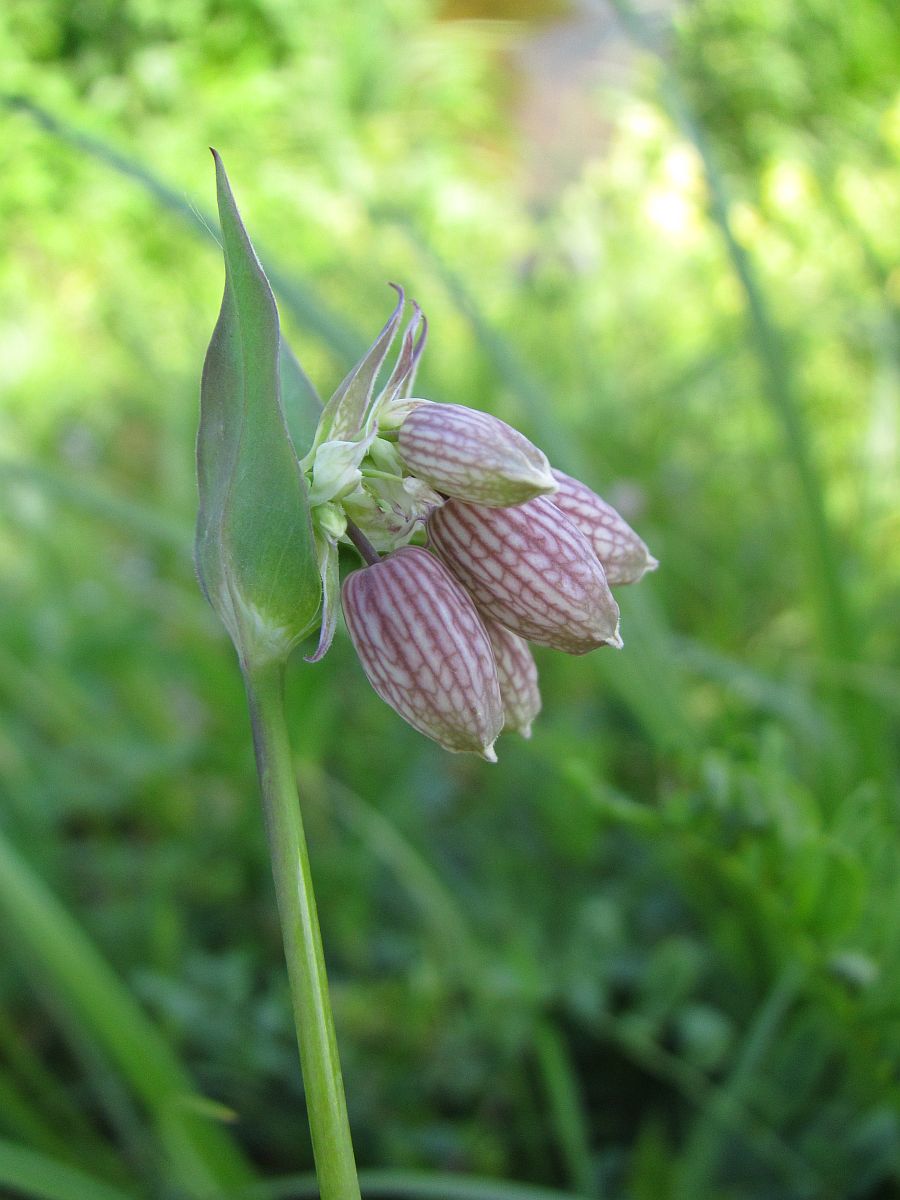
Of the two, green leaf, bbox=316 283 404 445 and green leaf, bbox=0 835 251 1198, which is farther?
green leaf, bbox=0 835 251 1198

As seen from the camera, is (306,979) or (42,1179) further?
(42,1179)

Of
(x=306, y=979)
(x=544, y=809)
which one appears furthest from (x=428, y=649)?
(x=544, y=809)

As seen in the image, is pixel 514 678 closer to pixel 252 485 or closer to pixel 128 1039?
pixel 252 485

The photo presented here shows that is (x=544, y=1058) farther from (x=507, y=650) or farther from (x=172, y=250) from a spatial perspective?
(x=172, y=250)

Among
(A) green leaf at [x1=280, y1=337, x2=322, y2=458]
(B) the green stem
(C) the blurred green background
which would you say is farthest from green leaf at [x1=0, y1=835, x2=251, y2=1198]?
(A) green leaf at [x1=280, y1=337, x2=322, y2=458]

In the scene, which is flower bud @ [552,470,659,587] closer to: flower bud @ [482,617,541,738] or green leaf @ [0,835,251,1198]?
flower bud @ [482,617,541,738]

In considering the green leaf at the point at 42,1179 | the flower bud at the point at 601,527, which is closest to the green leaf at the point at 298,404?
the flower bud at the point at 601,527
